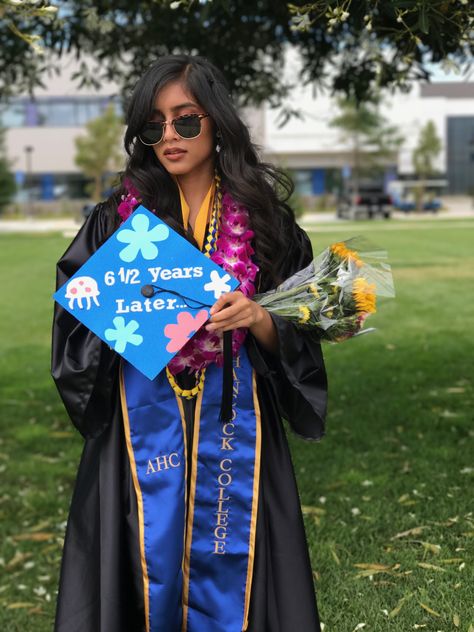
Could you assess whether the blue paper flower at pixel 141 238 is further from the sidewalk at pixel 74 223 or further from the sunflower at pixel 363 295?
the sidewalk at pixel 74 223

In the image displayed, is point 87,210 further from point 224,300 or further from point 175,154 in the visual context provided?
point 224,300

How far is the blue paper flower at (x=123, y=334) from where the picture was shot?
7.08 feet

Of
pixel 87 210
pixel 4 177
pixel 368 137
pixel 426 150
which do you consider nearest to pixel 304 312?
pixel 87 210

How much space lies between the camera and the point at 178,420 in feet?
7.64

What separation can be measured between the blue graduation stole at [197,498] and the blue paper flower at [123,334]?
0.19 metres

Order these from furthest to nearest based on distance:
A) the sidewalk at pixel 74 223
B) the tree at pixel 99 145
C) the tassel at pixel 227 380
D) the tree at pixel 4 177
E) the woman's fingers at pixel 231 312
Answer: the tree at pixel 99 145 < the tree at pixel 4 177 < the sidewalk at pixel 74 223 < the tassel at pixel 227 380 < the woman's fingers at pixel 231 312

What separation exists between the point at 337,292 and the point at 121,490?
0.84 meters

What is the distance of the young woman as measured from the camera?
2.31 metres

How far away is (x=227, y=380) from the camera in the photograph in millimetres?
2254

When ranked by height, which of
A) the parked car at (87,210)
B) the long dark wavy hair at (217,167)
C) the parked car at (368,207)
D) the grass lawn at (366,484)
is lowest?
the parked car at (368,207)

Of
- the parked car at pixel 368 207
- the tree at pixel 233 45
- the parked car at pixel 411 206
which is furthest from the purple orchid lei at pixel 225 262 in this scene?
the parked car at pixel 411 206

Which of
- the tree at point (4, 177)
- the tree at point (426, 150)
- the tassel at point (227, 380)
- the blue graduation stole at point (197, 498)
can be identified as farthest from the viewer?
the tree at point (426, 150)

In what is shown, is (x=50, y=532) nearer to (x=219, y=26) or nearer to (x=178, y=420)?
(x=178, y=420)

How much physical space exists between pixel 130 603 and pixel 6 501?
9.06 feet
